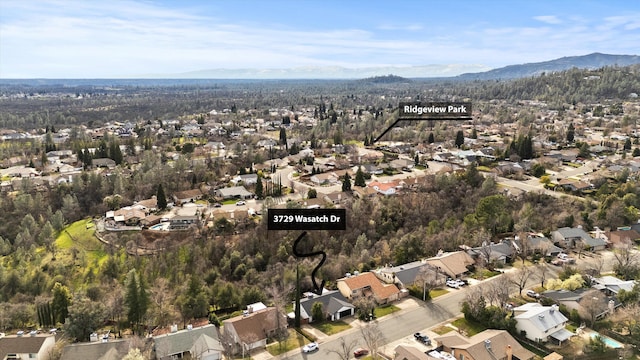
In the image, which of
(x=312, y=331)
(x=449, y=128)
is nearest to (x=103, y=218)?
(x=312, y=331)

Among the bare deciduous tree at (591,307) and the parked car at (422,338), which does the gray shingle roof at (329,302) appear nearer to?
the parked car at (422,338)

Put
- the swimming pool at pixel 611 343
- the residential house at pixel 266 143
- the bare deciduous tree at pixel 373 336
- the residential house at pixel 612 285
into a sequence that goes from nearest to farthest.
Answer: the bare deciduous tree at pixel 373 336, the swimming pool at pixel 611 343, the residential house at pixel 612 285, the residential house at pixel 266 143

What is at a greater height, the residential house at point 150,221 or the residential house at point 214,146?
the residential house at point 214,146

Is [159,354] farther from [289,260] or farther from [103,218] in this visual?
[103,218]

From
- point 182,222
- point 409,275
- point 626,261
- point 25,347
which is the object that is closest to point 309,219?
point 409,275

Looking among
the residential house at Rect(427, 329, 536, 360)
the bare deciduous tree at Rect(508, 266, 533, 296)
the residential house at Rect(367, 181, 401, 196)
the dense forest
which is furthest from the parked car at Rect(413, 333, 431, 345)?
the residential house at Rect(367, 181, 401, 196)

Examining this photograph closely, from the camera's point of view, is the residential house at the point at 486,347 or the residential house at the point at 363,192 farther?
the residential house at the point at 363,192

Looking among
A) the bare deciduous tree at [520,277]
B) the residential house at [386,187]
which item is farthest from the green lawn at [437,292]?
the residential house at [386,187]
